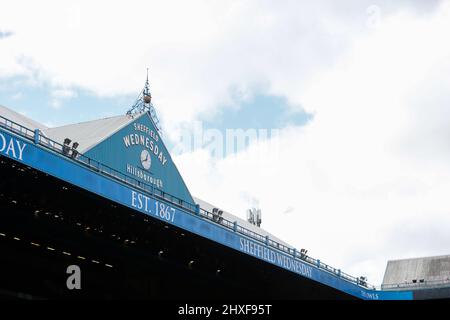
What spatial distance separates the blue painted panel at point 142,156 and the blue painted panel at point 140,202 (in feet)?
28.8

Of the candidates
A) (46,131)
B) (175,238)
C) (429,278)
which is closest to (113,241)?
(175,238)

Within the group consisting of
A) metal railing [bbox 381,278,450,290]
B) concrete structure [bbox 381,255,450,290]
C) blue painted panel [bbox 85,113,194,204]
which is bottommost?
metal railing [bbox 381,278,450,290]

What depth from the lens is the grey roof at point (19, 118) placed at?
41109mm

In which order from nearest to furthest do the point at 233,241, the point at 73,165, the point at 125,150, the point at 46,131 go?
the point at 73,165 → the point at 233,241 → the point at 125,150 → the point at 46,131

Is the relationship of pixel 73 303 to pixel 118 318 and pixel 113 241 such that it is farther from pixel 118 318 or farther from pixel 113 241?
pixel 113 241

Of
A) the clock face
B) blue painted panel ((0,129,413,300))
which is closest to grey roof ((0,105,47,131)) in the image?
the clock face

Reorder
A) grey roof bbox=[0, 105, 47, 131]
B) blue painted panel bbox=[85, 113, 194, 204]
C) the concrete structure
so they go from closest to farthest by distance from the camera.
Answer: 1. grey roof bbox=[0, 105, 47, 131]
2. blue painted panel bbox=[85, 113, 194, 204]
3. the concrete structure

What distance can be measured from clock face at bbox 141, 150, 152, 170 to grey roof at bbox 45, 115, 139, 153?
2.48 m

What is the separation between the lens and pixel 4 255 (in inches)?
1406

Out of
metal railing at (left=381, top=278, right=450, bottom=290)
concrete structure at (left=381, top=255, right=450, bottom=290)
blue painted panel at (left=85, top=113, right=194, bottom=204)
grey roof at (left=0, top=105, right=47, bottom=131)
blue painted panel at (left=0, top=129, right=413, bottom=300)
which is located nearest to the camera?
blue painted panel at (left=0, top=129, right=413, bottom=300)

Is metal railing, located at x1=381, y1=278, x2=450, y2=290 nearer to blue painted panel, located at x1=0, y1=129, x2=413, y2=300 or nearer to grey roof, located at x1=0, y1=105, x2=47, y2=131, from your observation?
blue painted panel, located at x1=0, y1=129, x2=413, y2=300

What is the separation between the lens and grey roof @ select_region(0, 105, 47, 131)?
41109mm

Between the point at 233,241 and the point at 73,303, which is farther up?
the point at 233,241

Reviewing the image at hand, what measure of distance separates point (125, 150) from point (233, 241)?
10.2 m
